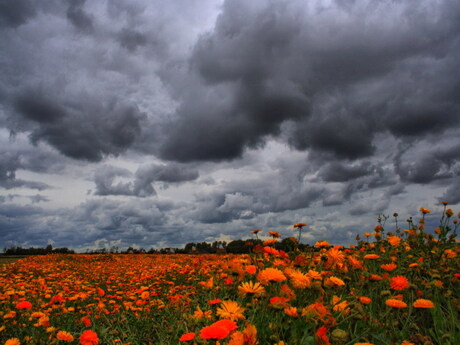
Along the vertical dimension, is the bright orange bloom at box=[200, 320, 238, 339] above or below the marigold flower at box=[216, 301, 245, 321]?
above

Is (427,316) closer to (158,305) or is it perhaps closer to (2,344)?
(158,305)

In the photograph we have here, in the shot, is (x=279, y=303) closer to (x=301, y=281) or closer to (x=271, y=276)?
(x=271, y=276)

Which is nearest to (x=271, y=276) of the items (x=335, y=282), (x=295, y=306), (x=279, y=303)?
(x=279, y=303)

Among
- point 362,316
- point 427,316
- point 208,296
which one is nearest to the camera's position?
point 362,316

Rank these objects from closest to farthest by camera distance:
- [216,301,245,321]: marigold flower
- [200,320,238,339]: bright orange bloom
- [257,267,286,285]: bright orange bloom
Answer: [200,320,238,339]: bright orange bloom < [216,301,245,321]: marigold flower < [257,267,286,285]: bright orange bloom

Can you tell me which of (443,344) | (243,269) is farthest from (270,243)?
(443,344)

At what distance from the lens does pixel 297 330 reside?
2.27 meters

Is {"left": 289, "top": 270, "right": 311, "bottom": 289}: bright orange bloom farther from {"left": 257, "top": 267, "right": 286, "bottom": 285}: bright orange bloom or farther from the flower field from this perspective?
{"left": 257, "top": 267, "right": 286, "bottom": 285}: bright orange bloom

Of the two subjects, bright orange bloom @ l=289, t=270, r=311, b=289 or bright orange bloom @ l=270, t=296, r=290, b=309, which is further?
bright orange bloom @ l=289, t=270, r=311, b=289

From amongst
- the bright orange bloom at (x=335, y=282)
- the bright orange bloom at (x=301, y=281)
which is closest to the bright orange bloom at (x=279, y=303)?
the bright orange bloom at (x=301, y=281)

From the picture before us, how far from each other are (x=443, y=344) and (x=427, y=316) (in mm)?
1038

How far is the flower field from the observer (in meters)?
2.08

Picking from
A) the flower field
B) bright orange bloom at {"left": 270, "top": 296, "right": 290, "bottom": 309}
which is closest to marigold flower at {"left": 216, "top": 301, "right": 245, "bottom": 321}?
the flower field

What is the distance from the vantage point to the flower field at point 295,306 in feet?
6.82
